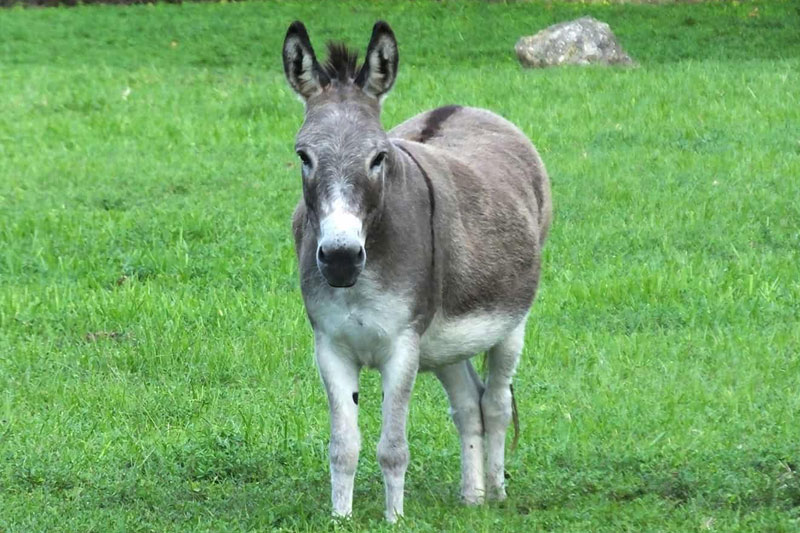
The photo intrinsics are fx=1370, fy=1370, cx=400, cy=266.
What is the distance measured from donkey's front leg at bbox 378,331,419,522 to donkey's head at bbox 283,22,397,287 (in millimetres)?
506

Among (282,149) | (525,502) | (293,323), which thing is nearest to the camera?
(525,502)

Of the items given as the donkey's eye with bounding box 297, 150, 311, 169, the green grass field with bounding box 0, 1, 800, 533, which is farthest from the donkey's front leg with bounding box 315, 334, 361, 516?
the donkey's eye with bounding box 297, 150, 311, 169

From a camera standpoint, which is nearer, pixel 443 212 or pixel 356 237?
pixel 356 237

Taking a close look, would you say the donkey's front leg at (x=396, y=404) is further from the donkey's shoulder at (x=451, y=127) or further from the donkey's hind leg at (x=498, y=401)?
the donkey's shoulder at (x=451, y=127)

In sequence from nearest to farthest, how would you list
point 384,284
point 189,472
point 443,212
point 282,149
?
1. point 384,284
2. point 443,212
3. point 189,472
4. point 282,149

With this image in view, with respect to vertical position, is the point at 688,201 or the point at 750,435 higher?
the point at 750,435

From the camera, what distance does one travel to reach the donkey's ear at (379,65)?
5289mm

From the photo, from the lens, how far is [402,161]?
5.57 m

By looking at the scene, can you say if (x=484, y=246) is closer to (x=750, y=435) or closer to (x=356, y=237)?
(x=356, y=237)

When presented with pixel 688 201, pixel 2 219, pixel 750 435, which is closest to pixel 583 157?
pixel 688 201

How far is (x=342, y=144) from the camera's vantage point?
16.6ft

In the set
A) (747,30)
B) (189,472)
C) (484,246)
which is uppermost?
(484,246)

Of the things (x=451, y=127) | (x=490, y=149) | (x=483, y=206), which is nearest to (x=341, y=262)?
(x=483, y=206)

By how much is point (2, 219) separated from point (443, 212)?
7.53 m
